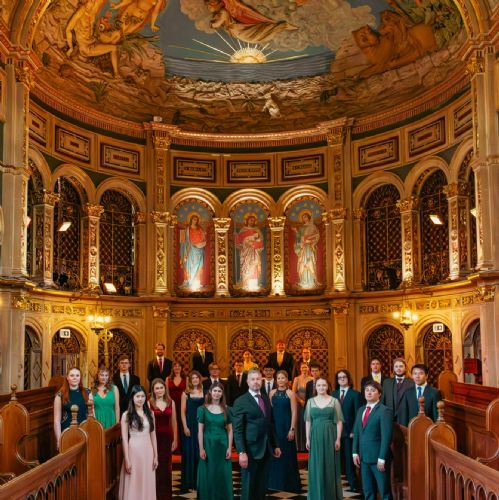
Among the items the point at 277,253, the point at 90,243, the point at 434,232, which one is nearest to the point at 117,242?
the point at 90,243

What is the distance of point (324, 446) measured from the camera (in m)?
10.5

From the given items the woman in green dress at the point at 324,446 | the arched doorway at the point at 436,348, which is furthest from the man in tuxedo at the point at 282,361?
the woman in green dress at the point at 324,446

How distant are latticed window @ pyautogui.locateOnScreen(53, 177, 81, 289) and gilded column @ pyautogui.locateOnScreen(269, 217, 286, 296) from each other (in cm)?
617

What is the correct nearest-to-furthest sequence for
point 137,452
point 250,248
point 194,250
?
point 137,452, point 194,250, point 250,248

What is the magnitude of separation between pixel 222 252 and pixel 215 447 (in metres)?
15.0

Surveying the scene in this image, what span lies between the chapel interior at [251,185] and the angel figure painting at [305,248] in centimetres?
5

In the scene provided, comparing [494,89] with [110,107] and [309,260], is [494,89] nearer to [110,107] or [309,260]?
[309,260]

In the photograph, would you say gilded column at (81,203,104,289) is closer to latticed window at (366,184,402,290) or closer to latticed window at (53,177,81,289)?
latticed window at (53,177,81,289)

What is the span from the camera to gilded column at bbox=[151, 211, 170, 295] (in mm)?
24094

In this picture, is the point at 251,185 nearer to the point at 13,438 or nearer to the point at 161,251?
the point at 161,251

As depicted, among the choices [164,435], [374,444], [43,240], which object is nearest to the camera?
[374,444]

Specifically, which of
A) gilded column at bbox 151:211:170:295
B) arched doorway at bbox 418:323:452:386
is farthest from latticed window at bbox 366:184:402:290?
gilded column at bbox 151:211:170:295

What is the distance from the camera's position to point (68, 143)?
2267 cm

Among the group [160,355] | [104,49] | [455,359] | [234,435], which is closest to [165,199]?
[104,49]
